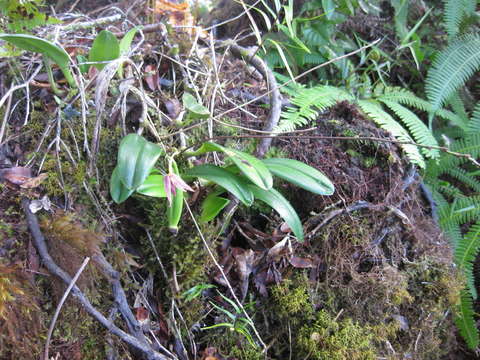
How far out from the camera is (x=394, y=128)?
1.76 meters

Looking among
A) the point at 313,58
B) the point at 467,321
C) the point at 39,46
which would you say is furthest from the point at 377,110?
the point at 39,46

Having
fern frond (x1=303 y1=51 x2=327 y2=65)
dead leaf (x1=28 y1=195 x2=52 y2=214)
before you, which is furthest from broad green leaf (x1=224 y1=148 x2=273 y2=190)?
fern frond (x1=303 y1=51 x2=327 y2=65)

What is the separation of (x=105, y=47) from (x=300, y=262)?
1.05 metres

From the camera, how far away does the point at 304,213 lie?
156cm

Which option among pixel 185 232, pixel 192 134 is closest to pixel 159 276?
pixel 185 232

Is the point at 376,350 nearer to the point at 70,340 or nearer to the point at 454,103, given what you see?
the point at 70,340

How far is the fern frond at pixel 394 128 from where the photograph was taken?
1701 mm

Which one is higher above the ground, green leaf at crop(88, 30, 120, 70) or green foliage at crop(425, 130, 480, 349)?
green leaf at crop(88, 30, 120, 70)

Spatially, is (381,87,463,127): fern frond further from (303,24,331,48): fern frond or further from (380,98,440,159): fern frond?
(303,24,331,48): fern frond

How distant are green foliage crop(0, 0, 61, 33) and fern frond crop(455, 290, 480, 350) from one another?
2.18 m

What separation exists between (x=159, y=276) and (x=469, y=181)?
184 cm

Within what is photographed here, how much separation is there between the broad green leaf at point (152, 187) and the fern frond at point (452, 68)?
1.74 meters

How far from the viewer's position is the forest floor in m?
1.09

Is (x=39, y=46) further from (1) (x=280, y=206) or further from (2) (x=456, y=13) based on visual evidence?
(2) (x=456, y=13)
